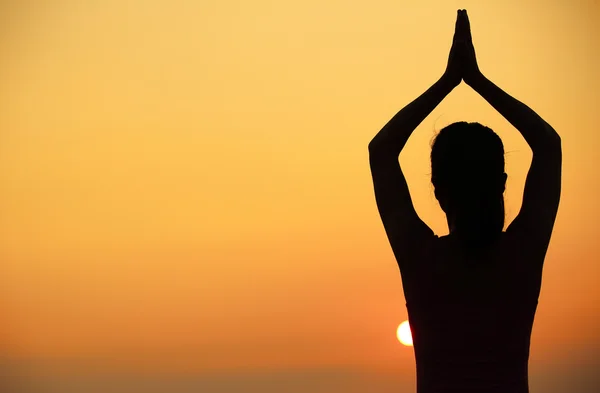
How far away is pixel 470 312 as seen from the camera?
1.89m

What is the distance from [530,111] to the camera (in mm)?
2047

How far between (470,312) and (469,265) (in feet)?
0.43

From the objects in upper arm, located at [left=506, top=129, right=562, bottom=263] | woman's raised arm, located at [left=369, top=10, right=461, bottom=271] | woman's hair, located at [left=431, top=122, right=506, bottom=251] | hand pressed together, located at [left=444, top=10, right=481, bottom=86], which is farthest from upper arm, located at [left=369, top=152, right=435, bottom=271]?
hand pressed together, located at [left=444, top=10, right=481, bottom=86]

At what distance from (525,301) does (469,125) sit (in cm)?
52

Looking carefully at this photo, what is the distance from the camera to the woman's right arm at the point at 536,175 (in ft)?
6.35

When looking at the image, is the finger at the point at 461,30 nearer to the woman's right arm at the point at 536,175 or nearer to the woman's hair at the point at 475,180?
the woman's right arm at the point at 536,175

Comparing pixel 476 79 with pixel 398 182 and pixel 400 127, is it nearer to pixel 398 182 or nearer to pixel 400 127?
pixel 400 127

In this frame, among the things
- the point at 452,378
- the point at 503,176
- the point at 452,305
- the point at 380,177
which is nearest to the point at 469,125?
the point at 503,176

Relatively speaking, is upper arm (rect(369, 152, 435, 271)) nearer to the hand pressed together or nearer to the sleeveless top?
the sleeveless top

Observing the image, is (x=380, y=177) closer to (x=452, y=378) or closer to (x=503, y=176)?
(x=503, y=176)

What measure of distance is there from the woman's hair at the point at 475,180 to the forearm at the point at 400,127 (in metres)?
0.16

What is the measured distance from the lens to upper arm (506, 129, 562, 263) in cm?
192

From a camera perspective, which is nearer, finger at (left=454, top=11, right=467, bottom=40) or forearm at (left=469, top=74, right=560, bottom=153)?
forearm at (left=469, top=74, right=560, bottom=153)

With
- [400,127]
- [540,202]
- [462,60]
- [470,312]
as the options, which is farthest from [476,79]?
[470,312]
